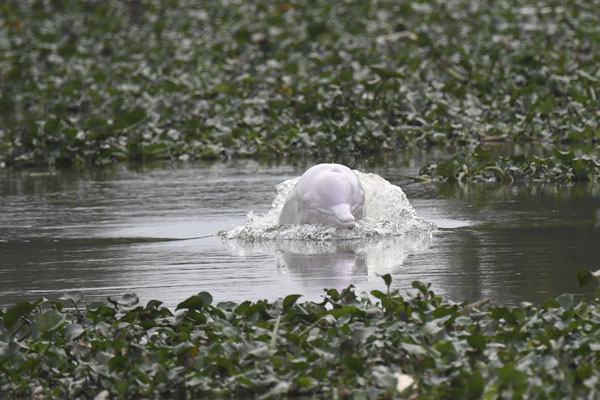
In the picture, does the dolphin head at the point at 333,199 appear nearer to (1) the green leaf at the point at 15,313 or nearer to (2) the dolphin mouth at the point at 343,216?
(2) the dolphin mouth at the point at 343,216

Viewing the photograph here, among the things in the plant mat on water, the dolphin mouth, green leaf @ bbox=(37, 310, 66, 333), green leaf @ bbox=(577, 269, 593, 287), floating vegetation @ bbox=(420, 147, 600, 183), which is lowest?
the plant mat on water

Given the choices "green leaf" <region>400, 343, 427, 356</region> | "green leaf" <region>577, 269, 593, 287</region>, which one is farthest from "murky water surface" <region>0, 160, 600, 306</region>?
"green leaf" <region>400, 343, 427, 356</region>

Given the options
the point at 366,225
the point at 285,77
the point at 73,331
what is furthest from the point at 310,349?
the point at 285,77

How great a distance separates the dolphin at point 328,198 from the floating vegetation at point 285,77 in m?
5.47

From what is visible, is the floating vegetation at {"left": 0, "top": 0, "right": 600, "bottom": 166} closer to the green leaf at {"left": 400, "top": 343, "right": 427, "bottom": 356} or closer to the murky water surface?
the murky water surface

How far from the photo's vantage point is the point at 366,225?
404 inches

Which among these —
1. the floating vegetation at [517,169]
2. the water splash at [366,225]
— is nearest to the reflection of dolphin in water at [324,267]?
the water splash at [366,225]

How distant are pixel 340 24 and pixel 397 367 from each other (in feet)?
68.6

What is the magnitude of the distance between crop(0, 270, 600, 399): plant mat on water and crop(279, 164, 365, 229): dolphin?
2.69 metres

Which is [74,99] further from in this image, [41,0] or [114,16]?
[41,0]

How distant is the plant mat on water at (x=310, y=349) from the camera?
5.99 metres

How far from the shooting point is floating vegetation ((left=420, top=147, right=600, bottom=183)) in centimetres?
1283

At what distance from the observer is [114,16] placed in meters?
30.2

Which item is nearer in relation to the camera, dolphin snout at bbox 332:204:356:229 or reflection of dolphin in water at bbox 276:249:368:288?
reflection of dolphin in water at bbox 276:249:368:288
